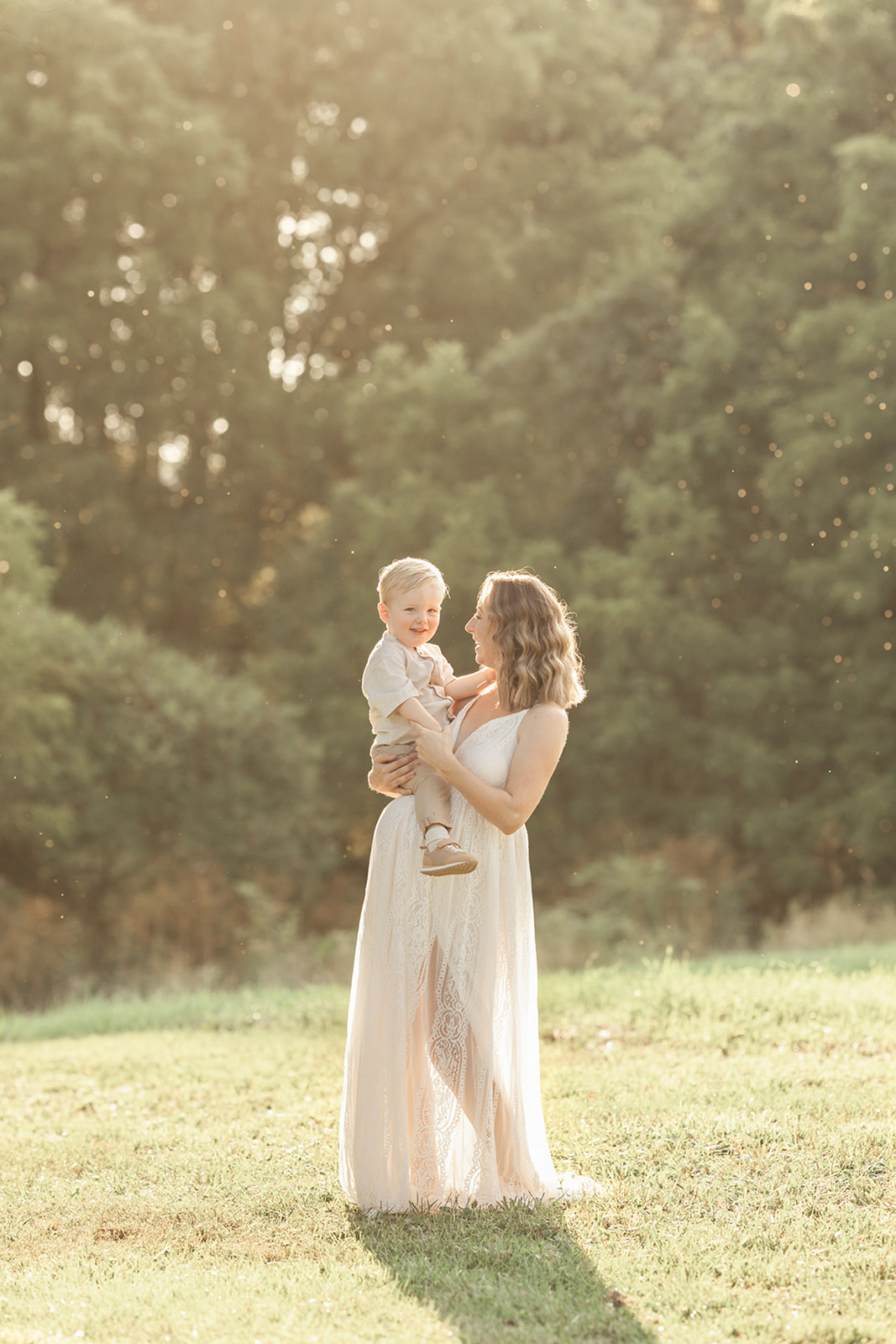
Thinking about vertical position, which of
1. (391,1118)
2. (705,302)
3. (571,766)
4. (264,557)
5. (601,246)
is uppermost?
(601,246)

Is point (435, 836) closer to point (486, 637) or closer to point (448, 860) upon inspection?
point (448, 860)

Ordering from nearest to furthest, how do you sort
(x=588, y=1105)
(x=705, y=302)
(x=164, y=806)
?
(x=588, y=1105), (x=164, y=806), (x=705, y=302)

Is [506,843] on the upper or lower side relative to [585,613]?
lower

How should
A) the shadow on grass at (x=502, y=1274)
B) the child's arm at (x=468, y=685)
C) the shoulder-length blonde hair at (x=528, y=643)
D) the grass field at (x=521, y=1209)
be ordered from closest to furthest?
the shadow on grass at (x=502, y=1274), the grass field at (x=521, y=1209), the shoulder-length blonde hair at (x=528, y=643), the child's arm at (x=468, y=685)

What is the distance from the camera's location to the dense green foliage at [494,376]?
57.9 feet

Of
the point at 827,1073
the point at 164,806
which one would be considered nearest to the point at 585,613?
the point at 164,806

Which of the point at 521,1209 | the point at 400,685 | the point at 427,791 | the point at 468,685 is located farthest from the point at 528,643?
the point at 521,1209

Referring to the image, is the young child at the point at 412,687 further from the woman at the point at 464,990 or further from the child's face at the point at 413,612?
the woman at the point at 464,990

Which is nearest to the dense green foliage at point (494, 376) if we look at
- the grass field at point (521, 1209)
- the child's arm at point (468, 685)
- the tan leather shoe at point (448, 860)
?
the grass field at point (521, 1209)

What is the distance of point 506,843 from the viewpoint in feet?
15.5

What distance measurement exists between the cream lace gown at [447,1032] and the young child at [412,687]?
0.61ft

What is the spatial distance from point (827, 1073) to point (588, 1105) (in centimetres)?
119

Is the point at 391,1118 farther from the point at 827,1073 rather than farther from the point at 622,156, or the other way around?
the point at 622,156

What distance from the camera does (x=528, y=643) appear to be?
177 inches
